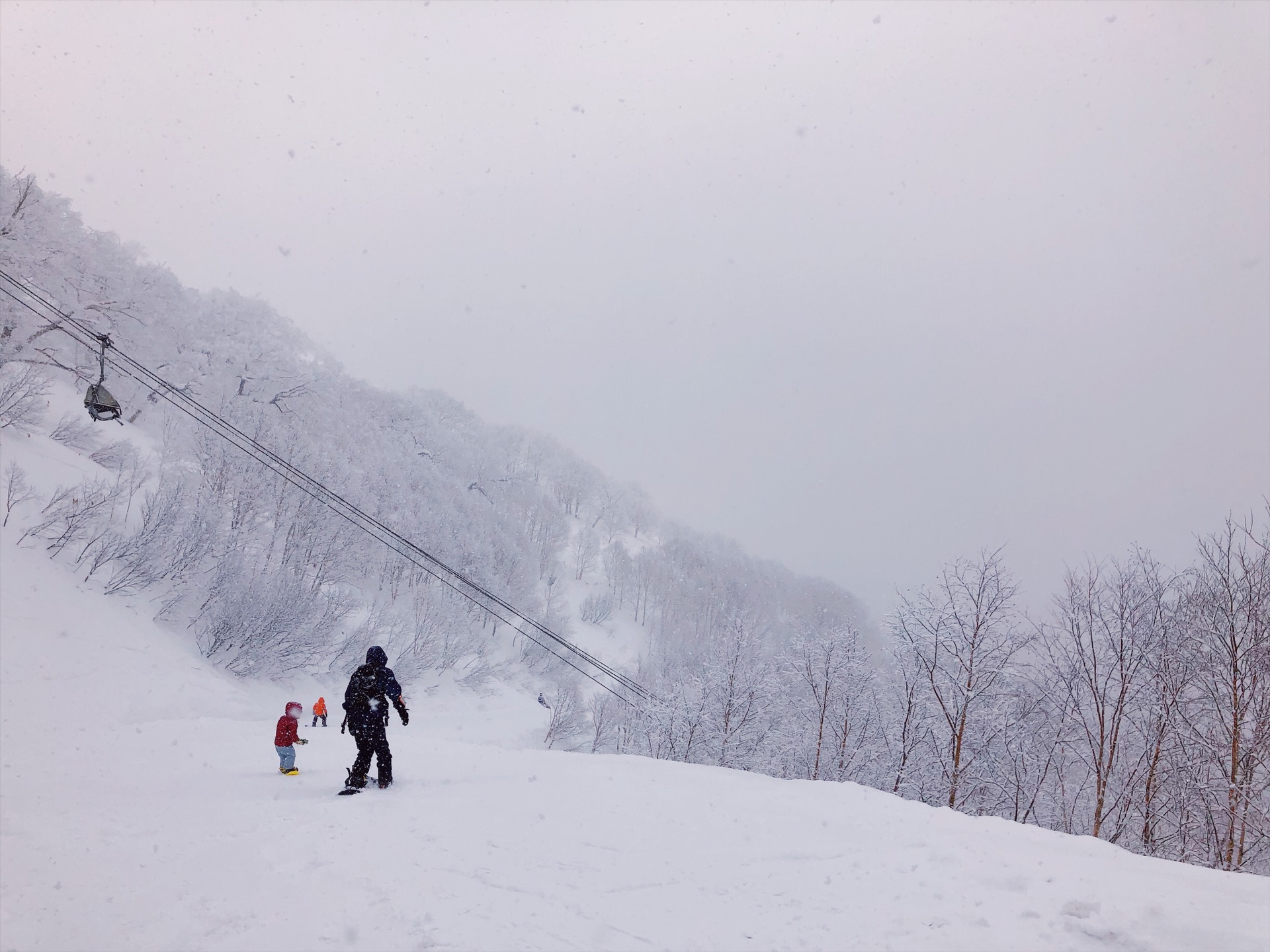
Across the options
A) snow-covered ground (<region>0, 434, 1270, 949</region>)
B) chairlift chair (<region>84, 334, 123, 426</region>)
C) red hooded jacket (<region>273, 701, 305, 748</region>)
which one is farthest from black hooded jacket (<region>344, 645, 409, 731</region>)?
chairlift chair (<region>84, 334, 123, 426</region>)

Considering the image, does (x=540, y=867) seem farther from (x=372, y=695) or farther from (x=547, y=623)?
(x=547, y=623)

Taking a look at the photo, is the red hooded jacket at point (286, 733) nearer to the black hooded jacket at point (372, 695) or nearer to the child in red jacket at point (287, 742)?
the child in red jacket at point (287, 742)

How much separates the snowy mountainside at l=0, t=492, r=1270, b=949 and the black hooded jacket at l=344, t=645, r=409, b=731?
89 centimetres

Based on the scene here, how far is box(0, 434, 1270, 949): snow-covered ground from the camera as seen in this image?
407 cm

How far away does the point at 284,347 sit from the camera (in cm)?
4975

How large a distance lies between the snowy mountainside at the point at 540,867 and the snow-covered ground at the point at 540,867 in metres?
0.02

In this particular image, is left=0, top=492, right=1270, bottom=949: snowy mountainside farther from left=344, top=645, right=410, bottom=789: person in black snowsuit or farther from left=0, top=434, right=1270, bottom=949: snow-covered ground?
left=344, top=645, right=410, bottom=789: person in black snowsuit

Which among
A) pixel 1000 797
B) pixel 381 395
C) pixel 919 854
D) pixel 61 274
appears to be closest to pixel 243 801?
pixel 919 854

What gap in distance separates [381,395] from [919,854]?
7376 centimetres

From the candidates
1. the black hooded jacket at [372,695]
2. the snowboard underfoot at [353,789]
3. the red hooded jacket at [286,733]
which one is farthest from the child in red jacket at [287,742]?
the snowboard underfoot at [353,789]

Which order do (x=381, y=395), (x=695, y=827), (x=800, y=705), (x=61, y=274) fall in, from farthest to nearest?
(x=381, y=395) < (x=800, y=705) < (x=61, y=274) < (x=695, y=827)

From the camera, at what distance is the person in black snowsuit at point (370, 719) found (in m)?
7.93

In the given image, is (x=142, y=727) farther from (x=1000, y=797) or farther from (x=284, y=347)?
(x=284, y=347)

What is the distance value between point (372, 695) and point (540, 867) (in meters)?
4.00
